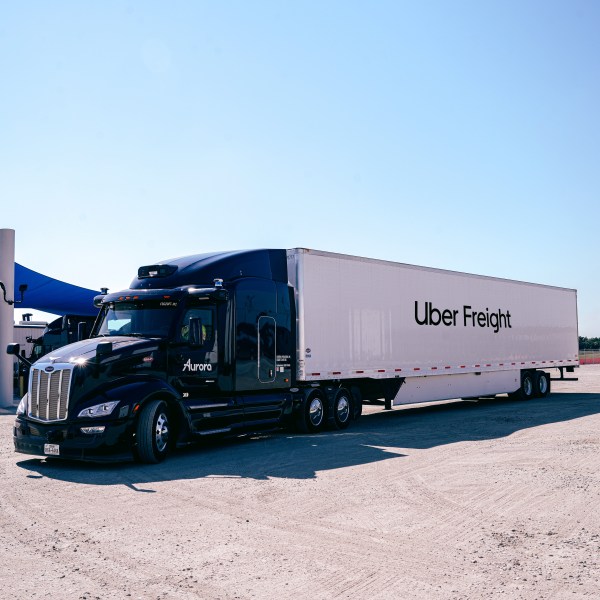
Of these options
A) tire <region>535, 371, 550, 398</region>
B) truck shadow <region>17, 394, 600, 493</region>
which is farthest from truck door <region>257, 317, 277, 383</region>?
tire <region>535, 371, 550, 398</region>

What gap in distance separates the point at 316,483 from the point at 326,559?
314 cm

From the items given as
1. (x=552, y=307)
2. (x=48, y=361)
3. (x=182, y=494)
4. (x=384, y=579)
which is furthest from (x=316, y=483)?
(x=552, y=307)

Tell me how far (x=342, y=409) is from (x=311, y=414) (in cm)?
104

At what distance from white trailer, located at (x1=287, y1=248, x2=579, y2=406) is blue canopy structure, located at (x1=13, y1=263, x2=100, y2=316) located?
13.9 meters

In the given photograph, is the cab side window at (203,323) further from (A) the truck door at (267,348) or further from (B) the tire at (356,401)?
(B) the tire at (356,401)

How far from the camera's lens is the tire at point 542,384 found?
23.8m

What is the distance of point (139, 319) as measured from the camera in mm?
11977

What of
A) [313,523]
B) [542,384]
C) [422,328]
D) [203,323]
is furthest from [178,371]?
[542,384]

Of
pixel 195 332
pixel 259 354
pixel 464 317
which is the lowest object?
pixel 259 354

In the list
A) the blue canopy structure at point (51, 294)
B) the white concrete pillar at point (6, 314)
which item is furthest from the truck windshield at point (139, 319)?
the blue canopy structure at point (51, 294)

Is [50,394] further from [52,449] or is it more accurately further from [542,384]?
[542,384]

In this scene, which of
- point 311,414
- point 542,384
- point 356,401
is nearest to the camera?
point 311,414

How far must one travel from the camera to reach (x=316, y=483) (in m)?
8.84

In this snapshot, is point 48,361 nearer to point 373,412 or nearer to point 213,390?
point 213,390
